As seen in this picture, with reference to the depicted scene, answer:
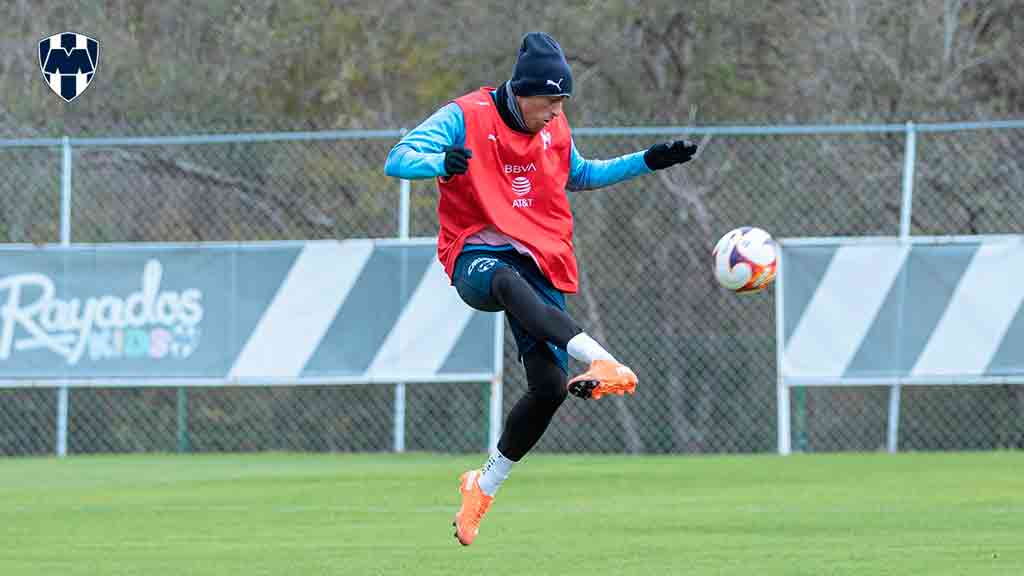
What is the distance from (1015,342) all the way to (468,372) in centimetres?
400

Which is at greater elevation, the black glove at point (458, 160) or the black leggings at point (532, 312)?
the black glove at point (458, 160)

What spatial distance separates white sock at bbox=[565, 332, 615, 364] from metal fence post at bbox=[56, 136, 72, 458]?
869 cm

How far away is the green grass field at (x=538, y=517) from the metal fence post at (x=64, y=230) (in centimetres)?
97

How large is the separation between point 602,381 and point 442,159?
1.13 m

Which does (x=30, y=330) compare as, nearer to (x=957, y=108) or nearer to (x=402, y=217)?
(x=402, y=217)

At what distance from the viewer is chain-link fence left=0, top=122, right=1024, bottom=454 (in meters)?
14.6

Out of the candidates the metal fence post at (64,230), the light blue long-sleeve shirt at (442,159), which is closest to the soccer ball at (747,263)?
the light blue long-sleeve shirt at (442,159)

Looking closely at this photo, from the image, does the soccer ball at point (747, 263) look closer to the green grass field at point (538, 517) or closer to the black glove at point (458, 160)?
the green grass field at point (538, 517)

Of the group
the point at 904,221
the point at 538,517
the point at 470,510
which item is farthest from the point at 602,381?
the point at 904,221

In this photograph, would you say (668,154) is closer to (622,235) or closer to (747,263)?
(747,263)

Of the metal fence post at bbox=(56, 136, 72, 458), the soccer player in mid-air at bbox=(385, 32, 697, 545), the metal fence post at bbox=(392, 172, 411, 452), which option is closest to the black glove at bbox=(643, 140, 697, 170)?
the soccer player in mid-air at bbox=(385, 32, 697, 545)

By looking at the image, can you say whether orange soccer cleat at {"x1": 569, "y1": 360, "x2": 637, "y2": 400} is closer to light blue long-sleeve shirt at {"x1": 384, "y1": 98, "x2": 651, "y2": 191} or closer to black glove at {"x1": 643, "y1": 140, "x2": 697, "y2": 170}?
light blue long-sleeve shirt at {"x1": 384, "y1": 98, "x2": 651, "y2": 191}

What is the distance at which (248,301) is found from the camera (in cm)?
1463

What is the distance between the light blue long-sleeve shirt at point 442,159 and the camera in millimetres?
7355
